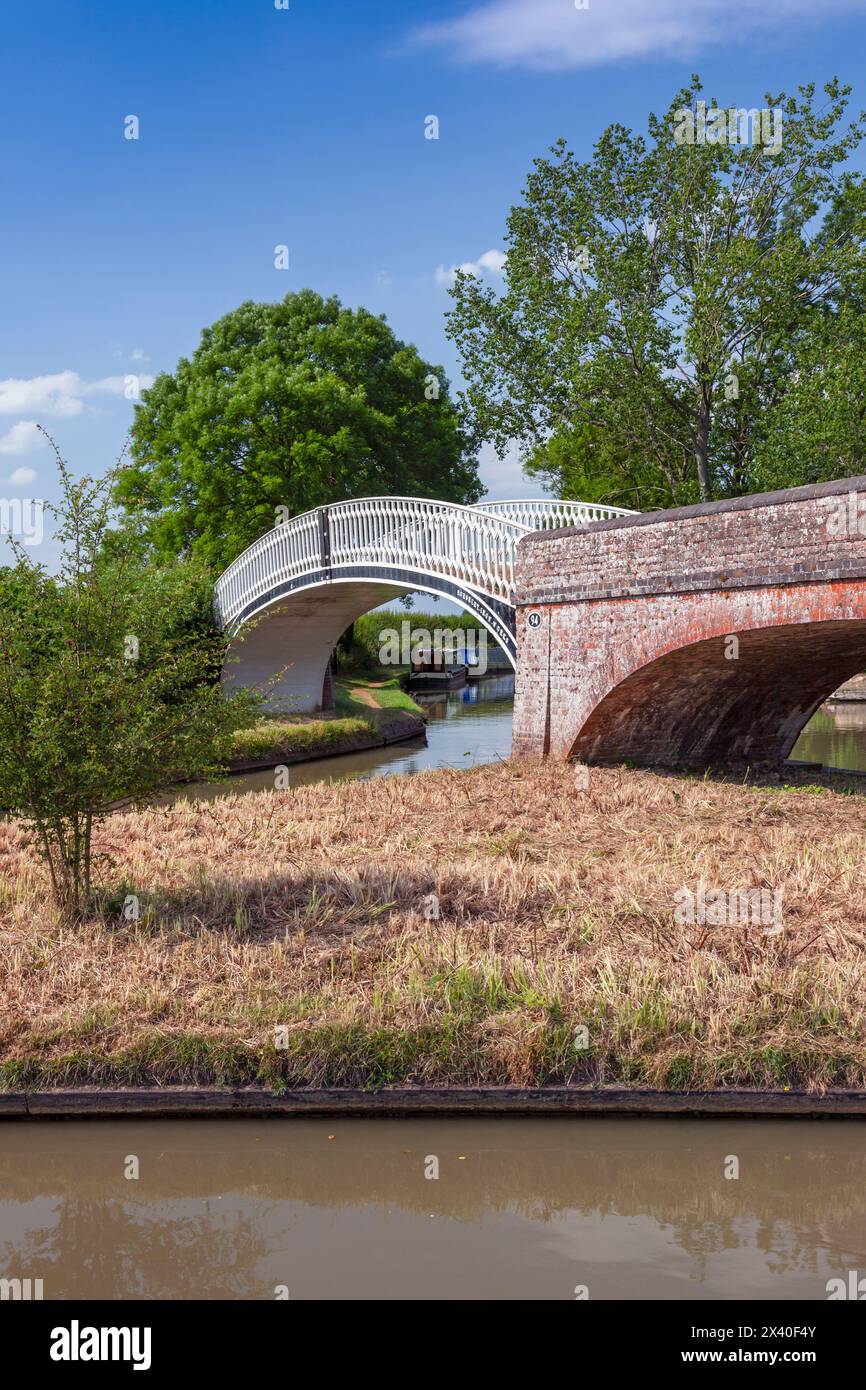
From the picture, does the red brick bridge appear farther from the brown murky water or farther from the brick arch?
the brown murky water

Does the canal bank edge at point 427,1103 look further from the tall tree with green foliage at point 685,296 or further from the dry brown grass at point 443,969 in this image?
the tall tree with green foliage at point 685,296

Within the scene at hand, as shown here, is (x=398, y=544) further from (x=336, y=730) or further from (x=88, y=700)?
(x=88, y=700)

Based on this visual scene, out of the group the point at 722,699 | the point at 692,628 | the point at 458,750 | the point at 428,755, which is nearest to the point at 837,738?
the point at 458,750

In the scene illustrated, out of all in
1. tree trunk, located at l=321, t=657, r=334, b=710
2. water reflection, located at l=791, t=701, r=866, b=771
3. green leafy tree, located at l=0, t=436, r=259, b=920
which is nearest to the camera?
green leafy tree, located at l=0, t=436, r=259, b=920

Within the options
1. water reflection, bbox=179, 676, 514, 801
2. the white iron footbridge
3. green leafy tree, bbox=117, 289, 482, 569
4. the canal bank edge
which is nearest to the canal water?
water reflection, bbox=179, 676, 514, 801

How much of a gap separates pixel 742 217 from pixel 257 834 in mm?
19311

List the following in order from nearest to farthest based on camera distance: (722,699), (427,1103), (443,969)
Result: (427,1103), (443,969), (722,699)

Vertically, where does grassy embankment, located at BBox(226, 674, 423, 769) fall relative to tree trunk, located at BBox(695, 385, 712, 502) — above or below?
below

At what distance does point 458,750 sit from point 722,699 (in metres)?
10.3

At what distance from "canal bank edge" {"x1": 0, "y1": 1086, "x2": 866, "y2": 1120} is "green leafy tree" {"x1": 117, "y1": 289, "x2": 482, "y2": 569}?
72.3 feet

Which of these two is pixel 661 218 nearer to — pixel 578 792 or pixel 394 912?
pixel 578 792

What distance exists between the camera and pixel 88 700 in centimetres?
768

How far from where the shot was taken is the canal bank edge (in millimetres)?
6086

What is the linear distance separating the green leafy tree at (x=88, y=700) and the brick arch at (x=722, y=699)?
234 inches
